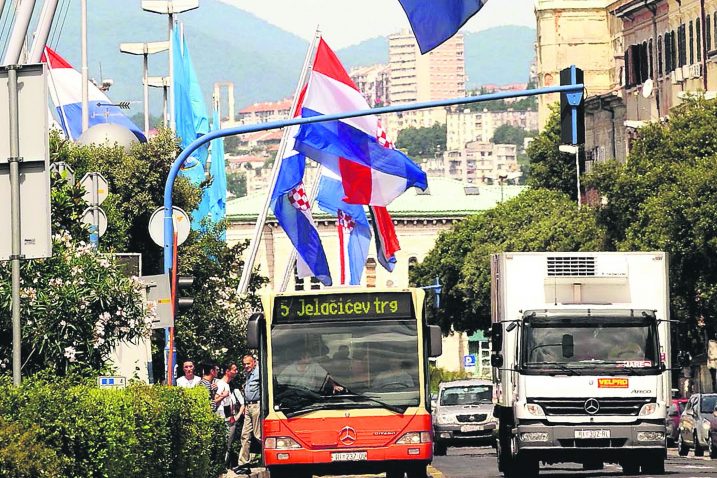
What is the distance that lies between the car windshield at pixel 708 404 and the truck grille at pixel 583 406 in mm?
16766

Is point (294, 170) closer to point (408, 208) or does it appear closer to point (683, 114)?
point (683, 114)

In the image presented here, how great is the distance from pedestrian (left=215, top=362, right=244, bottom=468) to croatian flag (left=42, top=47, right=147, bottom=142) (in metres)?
14.9

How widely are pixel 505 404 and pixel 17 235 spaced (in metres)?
16.3

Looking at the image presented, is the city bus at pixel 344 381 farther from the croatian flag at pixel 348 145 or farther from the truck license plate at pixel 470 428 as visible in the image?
the truck license plate at pixel 470 428

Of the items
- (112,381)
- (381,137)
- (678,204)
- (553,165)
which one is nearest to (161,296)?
(112,381)

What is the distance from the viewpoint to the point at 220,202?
55.8m

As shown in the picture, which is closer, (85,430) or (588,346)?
(85,430)

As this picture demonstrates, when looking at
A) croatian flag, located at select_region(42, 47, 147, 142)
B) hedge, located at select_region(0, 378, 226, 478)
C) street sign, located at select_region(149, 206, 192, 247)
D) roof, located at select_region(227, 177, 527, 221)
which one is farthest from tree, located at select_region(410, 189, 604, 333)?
hedge, located at select_region(0, 378, 226, 478)

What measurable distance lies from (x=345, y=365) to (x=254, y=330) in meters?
1.26

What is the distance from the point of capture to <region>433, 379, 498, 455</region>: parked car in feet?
152

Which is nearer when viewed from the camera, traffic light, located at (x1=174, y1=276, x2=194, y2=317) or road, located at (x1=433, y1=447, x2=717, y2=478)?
traffic light, located at (x1=174, y1=276, x2=194, y2=317)

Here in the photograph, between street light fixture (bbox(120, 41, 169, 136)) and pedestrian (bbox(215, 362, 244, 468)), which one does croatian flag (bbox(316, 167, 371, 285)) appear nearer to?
street light fixture (bbox(120, 41, 169, 136))

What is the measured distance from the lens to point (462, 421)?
4669 cm

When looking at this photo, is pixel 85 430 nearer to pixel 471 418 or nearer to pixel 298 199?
pixel 298 199
